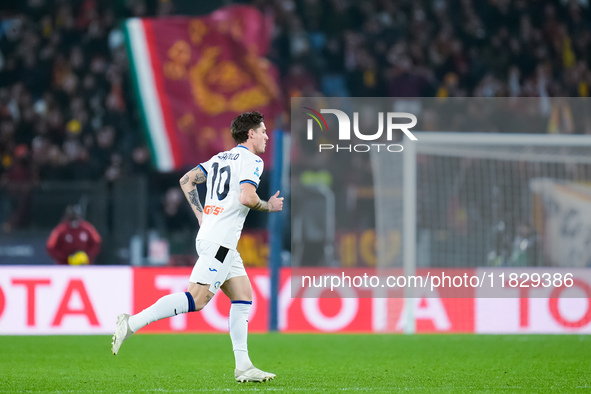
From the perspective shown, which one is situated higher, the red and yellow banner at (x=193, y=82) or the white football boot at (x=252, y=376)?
the red and yellow banner at (x=193, y=82)

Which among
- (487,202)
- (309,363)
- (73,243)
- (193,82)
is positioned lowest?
(309,363)

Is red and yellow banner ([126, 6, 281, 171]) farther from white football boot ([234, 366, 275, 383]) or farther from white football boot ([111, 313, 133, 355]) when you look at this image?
white football boot ([111, 313, 133, 355])

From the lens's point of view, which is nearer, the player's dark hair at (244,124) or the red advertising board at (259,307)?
the player's dark hair at (244,124)

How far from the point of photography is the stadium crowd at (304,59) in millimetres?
15469

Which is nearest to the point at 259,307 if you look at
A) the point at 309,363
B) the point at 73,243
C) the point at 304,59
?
the point at 73,243

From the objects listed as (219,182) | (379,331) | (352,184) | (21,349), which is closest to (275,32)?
(352,184)

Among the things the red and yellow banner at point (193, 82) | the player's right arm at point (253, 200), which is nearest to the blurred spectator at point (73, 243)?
the red and yellow banner at point (193, 82)

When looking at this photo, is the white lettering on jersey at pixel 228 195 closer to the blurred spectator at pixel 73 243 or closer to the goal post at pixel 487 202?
the goal post at pixel 487 202

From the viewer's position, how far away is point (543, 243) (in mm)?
10836

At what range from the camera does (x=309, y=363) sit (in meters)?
7.62

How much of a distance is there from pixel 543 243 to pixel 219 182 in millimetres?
5836

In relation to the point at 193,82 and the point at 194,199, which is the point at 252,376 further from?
the point at 193,82

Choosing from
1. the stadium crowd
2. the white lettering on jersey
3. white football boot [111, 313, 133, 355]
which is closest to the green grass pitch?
white football boot [111, 313, 133, 355]

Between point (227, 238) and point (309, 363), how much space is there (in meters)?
2.02
